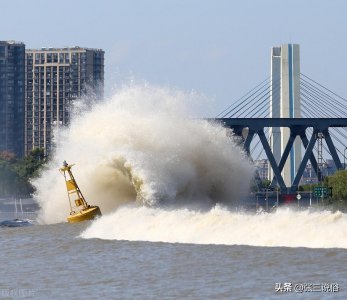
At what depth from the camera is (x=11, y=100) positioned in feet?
645

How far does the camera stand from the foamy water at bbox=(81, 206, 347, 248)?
1407 inches

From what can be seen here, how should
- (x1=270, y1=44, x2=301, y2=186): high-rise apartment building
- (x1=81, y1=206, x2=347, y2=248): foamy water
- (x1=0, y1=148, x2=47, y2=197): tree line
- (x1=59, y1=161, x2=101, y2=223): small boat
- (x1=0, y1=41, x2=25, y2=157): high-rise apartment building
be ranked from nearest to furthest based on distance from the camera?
(x1=81, y1=206, x2=347, y2=248): foamy water, (x1=59, y1=161, x2=101, y2=223): small boat, (x1=0, y1=148, x2=47, y2=197): tree line, (x1=270, y1=44, x2=301, y2=186): high-rise apartment building, (x1=0, y1=41, x2=25, y2=157): high-rise apartment building

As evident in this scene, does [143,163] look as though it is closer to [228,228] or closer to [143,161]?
[143,161]

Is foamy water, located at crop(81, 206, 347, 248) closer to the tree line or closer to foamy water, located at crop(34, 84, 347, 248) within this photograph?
foamy water, located at crop(34, 84, 347, 248)

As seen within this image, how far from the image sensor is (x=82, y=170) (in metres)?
58.8

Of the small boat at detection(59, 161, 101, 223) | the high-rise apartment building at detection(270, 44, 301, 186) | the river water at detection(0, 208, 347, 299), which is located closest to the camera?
the river water at detection(0, 208, 347, 299)

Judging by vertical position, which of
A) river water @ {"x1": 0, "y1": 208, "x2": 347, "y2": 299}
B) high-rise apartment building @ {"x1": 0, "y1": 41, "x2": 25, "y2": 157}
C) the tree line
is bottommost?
the tree line

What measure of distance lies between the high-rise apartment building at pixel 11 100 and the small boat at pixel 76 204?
445ft

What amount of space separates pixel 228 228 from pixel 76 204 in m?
18.7

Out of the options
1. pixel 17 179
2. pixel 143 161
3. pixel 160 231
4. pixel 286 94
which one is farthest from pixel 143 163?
pixel 286 94

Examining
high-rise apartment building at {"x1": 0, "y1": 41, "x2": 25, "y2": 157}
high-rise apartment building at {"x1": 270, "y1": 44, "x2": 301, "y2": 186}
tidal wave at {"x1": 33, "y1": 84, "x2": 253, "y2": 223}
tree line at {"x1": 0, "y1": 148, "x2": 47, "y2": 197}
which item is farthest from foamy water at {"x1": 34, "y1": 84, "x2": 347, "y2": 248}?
high-rise apartment building at {"x1": 0, "y1": 41, "x2": 25, "y2": 157}

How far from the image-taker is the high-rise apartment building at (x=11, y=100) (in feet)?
637

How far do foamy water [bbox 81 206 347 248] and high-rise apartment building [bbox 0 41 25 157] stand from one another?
15009 centimetres

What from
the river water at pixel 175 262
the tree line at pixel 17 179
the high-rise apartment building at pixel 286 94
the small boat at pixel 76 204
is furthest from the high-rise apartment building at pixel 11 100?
the river water at pixel 175 262
